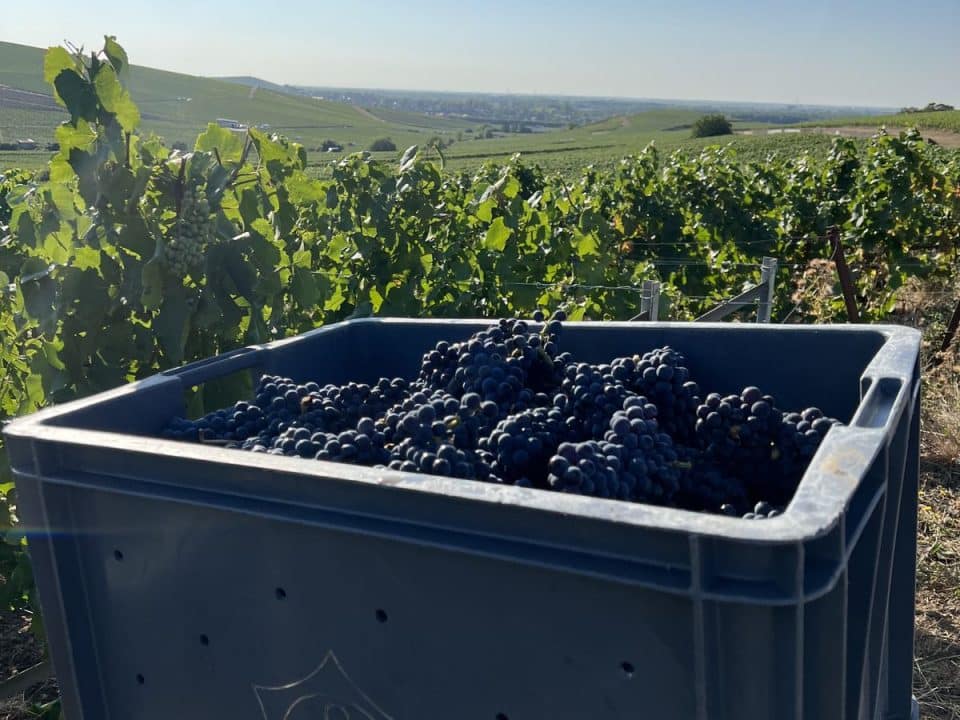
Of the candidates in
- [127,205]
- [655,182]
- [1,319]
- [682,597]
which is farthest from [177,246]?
[655,182]

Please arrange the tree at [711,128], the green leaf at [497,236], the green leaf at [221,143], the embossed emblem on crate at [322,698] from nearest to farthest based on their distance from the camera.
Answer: the embossed emblem on crate at [322,698] < the green leaf at [221,143] < the green leaf at [497,236] < the tree at [711,128]

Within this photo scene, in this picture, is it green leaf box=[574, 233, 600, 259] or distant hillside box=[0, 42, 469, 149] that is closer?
distant hillside box=[0, 42, 469, 149]

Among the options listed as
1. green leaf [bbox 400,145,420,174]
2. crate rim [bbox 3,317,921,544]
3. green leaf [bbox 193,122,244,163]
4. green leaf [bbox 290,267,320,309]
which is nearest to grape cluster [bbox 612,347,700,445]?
crate rim [bbox 3,317,921,544]

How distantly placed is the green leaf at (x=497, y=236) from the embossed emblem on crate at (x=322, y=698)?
3.84 metres

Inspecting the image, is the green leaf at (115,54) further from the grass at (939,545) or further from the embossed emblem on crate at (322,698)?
the grass at (939,545)

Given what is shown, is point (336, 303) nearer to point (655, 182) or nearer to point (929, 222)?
point (655, 182)

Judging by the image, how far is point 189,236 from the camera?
8.49ft

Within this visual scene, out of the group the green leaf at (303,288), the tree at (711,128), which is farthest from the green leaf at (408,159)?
the tree at (711,128)

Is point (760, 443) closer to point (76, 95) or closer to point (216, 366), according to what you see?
point (216, 366)

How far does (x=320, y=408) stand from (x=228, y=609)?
0.47 m

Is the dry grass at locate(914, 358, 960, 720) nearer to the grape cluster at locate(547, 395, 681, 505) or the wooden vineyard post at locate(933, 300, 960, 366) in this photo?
the wooden vineyard post at locate(933, 300, 960, 366)

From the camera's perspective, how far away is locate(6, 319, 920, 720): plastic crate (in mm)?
794

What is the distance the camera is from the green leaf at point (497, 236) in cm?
477

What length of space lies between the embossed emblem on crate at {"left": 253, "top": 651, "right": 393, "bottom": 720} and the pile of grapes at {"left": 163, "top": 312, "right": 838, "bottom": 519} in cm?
26
